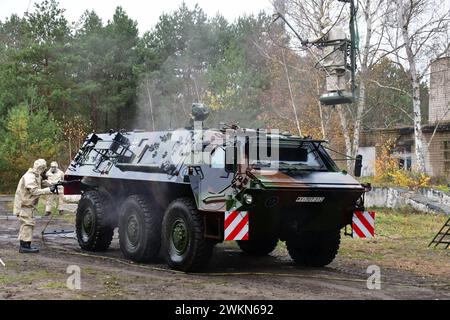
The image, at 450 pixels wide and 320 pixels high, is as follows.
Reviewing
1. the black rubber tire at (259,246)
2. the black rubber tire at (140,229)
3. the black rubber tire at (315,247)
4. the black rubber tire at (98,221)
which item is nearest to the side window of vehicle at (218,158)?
the black rubber tire at (140,229)

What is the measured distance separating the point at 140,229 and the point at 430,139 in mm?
18719

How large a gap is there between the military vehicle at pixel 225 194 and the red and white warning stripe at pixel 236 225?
0.5 inches

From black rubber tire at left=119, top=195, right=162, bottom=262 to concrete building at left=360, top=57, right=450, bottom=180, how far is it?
685 inches

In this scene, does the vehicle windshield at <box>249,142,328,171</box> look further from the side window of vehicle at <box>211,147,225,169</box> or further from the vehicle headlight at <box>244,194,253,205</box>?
the vehicle headlight at <box>244,194,253,205</box>

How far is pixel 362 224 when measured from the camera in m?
9.17

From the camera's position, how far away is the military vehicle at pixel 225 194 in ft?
27.1

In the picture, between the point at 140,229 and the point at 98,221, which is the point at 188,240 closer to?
the point at 140,229

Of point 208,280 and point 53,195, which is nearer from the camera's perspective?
point 208,280

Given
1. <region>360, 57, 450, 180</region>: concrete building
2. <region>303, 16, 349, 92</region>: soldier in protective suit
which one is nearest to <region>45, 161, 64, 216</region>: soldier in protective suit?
<region>303, 16, 349, 92</region>: soldier in protective suit

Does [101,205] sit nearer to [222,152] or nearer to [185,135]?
[185,135]

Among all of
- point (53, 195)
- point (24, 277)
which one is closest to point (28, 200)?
point (24, 277)

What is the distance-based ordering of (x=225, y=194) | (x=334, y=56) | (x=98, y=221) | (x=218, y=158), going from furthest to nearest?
(x=334, y=56), (x=98, y=221), (x=218, y=158), (x=225, y=194)

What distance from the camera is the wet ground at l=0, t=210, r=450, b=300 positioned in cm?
713

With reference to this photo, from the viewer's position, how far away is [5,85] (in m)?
35.4
